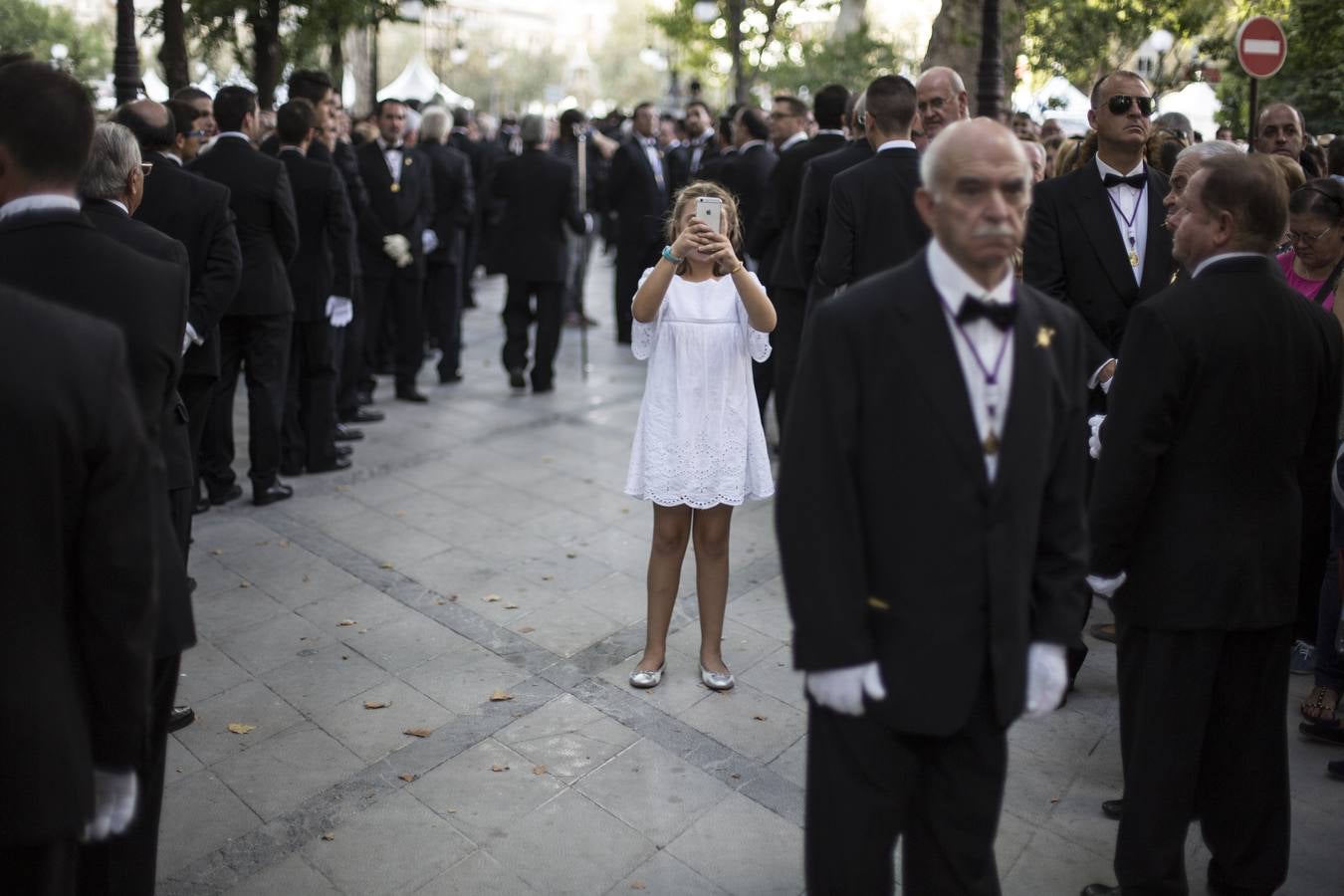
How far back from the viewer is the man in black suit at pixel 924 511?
276cm

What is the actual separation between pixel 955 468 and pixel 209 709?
3.59 meters

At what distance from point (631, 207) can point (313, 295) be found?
208 inches

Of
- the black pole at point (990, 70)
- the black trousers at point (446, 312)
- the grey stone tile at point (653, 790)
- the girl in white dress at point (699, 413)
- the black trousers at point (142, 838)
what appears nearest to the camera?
the black trousers at point (142, 838)

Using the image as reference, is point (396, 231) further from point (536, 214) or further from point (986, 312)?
point (986, 312)

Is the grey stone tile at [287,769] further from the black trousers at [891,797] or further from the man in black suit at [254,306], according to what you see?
the man in black suit at [254,306]

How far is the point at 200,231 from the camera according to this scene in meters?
6.37

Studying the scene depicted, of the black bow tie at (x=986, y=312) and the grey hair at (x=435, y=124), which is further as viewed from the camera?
the grey hair at (x=435, y=124)

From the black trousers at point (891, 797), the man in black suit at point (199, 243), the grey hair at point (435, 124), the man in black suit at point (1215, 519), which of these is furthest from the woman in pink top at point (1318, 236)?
the grey hair at point (435, 124)

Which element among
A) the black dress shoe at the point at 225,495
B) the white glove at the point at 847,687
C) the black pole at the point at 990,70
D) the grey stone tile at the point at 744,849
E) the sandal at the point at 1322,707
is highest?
the black pole at the point at 990,70

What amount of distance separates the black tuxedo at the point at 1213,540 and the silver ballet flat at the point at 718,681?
196 centimetres

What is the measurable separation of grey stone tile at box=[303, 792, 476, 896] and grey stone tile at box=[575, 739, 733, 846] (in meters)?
0.55

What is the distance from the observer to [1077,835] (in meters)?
4.29

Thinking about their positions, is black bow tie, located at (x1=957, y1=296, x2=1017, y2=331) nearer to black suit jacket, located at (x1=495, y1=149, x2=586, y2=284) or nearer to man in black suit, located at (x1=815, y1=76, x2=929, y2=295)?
man in black suit, located at (x1=815, y1=76, x2=929, y2=295)

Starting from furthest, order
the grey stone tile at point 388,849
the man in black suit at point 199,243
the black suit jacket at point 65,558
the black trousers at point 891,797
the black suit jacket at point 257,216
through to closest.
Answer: the black suit jacket at point 257,216 → the man in black suit at point 199,243 → the grey stone tile at point 388,849 → the black trousers at point 891,797 → the black suit jacket at point 65,558
